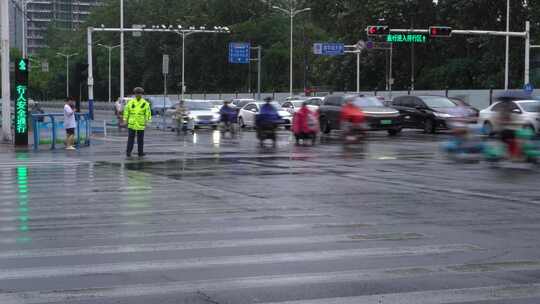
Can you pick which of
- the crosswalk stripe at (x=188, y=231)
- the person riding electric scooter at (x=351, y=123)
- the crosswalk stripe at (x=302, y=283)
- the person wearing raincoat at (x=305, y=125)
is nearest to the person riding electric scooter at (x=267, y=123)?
the person wearing raincoat at (x=305, y=125)

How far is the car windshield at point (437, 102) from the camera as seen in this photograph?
1516 inches

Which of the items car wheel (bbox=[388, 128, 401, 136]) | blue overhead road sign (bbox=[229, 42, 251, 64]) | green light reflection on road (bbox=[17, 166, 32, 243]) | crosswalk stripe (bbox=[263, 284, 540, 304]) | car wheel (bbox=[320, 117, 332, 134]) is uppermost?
blue overhead road sign (bbox=[229, 42, 251, 64])

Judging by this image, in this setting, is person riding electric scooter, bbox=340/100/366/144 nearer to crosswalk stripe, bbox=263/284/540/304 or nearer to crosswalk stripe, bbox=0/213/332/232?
crosswalk stripe, bbox=0/213/332/232

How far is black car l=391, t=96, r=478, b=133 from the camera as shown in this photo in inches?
1480

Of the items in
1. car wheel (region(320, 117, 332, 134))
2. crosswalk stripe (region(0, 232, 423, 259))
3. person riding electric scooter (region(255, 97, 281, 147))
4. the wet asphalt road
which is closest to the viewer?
the wet asphalt road

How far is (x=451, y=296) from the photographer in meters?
6.89

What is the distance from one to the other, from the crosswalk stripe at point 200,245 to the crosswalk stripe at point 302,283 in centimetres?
166

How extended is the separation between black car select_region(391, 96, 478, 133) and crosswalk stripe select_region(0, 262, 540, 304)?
30434 millimetres

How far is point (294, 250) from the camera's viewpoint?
8.91 meters

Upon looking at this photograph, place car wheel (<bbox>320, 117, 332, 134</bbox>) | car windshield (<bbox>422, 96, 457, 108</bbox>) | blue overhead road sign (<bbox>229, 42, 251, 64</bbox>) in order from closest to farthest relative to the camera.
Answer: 1. car wheel (<bbox>320, 117, 332, 134</bbox>)
2. car windshield (<bbox>422, 96, 457, 108</bbox>)
3. blue overhead road sign (<bbox>229, 42, 251, 64</bbox>)

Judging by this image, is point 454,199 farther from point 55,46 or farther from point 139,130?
point 55,46

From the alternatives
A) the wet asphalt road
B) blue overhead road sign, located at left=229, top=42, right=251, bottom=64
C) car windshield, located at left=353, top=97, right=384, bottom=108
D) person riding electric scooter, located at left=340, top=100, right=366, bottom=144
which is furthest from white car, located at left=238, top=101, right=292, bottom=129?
blue overhead road sign, located at left=229, top=42, right=251, bottom=64

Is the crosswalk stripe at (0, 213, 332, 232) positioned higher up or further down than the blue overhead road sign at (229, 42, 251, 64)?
further down

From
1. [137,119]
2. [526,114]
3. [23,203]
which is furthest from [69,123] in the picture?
[526,114]
